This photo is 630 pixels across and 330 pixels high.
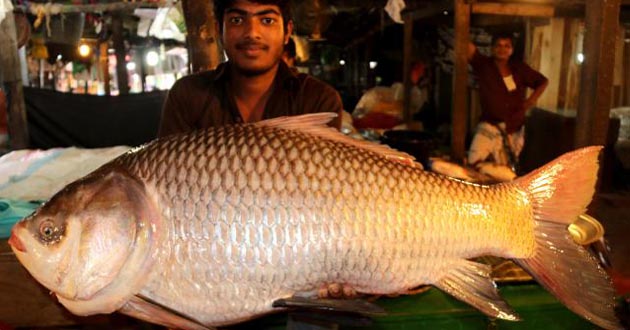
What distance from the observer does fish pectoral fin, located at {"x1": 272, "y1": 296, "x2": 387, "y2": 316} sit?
2012mm

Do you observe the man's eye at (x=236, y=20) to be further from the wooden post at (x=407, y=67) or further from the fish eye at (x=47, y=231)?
the wooden post at (x=407, y=67)

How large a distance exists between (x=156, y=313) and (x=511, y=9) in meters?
6.94

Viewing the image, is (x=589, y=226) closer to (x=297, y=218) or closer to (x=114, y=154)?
(x=297, y=218)

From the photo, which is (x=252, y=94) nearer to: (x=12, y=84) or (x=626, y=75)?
(x=12, y=84)

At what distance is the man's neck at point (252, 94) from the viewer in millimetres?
3078

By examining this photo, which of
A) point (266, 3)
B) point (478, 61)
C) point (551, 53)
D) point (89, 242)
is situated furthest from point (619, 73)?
point (89, 242)

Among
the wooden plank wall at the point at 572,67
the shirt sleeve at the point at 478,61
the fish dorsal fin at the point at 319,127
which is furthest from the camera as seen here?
the wooden plank wall at the point at 572,67

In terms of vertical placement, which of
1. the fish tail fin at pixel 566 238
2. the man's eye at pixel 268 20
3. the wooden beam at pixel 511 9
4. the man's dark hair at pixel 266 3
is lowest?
the fish tail fin at pixel 566 238

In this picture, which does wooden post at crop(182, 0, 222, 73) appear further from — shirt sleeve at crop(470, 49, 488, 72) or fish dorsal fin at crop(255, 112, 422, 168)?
shirt sleeve at crop(470, 49, 488, 72)

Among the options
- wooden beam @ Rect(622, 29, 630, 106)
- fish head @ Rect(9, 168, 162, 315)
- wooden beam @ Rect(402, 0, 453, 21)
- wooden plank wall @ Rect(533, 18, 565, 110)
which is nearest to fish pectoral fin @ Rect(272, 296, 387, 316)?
fish head @ Rect(9, 168, 162, 315)

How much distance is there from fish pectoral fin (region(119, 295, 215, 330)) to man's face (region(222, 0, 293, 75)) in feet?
4.70

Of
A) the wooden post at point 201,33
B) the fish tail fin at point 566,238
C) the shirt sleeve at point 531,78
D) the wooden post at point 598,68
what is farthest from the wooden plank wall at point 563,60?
the fish tail fin at point 566,238

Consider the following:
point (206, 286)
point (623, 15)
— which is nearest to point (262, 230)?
point (206, 286)

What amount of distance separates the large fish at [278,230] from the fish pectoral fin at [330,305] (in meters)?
0.05
